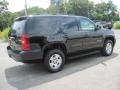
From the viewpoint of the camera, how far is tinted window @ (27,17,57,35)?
233 inches

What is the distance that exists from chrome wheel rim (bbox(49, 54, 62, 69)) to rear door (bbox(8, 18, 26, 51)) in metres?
1.08

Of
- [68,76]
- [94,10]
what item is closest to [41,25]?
[68,76]

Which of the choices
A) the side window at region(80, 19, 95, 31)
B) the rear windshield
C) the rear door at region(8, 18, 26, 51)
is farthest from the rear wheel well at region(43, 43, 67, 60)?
the side window at region(80, 19, 95, 31)

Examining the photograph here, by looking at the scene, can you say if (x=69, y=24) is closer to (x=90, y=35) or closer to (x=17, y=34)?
(x=90, y=35)

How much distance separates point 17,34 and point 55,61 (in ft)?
4.86

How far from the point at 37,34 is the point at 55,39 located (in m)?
0.68

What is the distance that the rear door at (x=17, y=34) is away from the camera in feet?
19.7

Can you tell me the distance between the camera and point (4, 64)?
7824 mm

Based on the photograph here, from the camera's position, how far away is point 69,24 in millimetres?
6926

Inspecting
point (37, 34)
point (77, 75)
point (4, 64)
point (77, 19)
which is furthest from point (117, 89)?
point (4, 64)

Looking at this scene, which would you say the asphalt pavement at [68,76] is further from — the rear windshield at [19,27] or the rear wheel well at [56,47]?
the rear windshield at [19,27]

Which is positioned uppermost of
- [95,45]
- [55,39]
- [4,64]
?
[55,39]

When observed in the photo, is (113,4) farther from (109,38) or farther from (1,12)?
(109,38)

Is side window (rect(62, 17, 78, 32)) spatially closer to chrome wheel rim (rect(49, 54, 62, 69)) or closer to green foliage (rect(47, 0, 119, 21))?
chrome wheel rim (rect(49, 54, 62, 69))
